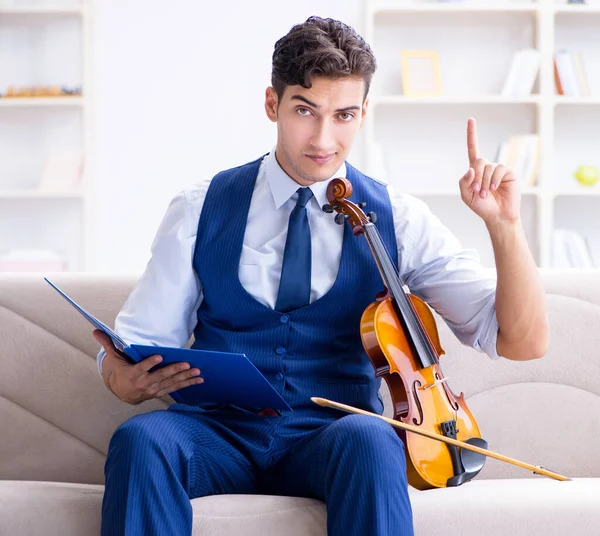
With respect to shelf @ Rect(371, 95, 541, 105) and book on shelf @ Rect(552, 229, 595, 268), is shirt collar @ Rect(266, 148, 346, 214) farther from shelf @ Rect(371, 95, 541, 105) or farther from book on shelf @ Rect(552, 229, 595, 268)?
book on shelf @ Rect(552, 229, 595, 268)

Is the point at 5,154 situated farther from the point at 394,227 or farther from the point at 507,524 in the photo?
the point at 507,524

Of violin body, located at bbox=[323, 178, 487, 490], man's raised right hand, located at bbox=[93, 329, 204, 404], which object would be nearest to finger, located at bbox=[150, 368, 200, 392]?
man's raised right hand, located at bbox=[93, 329, 204, 404]

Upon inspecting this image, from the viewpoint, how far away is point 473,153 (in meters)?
1.62

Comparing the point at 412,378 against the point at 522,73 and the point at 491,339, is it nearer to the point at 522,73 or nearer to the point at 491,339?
the point at 491,339

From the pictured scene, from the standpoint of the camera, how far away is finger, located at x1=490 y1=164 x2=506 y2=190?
5.14 feet

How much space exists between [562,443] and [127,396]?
91 centimetres

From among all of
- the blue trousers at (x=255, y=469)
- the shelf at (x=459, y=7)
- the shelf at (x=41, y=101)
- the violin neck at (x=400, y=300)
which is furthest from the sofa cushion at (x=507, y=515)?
A: the shelf at (x=41, y=101)

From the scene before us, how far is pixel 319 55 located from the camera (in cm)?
164

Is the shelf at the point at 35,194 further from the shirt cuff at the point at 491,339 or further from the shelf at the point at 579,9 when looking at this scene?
the shirt cuff at the point at 491,339

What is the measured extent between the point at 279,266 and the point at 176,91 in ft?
8.57

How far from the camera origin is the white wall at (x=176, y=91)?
13.6 feet

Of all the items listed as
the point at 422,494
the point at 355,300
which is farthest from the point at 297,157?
the point at 422,494

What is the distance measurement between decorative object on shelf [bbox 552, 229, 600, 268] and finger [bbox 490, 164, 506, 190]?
102 inches

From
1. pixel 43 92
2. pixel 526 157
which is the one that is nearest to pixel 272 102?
pixel 526 157
